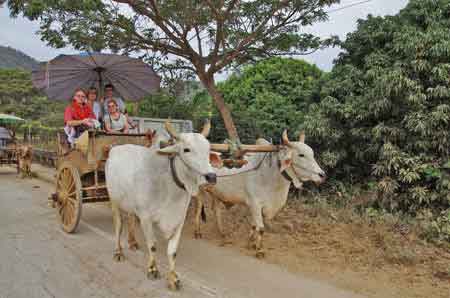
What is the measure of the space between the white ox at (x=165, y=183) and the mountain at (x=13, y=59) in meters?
83.5

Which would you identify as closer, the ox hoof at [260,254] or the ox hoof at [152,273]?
the ox hoof at [152,273]

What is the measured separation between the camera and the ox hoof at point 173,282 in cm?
364

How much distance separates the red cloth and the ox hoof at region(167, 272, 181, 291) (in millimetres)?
3408

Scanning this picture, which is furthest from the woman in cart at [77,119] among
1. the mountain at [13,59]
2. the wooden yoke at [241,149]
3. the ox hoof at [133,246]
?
the mountain at [13,59]

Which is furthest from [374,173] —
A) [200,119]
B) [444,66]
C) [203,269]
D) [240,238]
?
[200,119]

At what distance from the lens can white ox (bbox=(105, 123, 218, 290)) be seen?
3.35 m

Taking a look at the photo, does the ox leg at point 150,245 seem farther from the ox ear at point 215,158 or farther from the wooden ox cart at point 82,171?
the wooden ox cart at point 82,171

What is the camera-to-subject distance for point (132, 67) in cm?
676

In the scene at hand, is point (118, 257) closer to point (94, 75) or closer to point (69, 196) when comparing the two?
point (69, 196)

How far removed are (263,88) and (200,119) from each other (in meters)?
2.12

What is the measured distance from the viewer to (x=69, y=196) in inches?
218

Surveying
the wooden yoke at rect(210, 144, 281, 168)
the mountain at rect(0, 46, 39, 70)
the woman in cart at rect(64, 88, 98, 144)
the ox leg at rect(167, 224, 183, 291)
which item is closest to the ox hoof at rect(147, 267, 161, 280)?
the ox leg at rect(167, 224, 183, 291)

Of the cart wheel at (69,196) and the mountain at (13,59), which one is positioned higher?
the mountain at (13,59)

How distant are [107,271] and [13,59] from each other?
9326 centimetres
